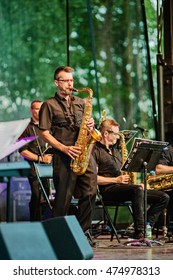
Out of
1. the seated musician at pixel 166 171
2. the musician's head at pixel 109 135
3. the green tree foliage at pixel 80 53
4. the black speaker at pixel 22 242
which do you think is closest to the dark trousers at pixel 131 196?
the musician's head at pixel 109 135

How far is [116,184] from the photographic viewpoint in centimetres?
648

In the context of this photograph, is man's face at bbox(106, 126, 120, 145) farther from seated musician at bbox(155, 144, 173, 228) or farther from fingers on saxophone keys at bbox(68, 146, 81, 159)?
fingers on saxophone keys at bbox(68, 146, 81, 159)

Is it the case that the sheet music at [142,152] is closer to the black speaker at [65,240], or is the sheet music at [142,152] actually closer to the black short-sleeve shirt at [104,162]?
the black short-sleeve shirt at [104,162]

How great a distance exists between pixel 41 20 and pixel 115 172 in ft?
12.4

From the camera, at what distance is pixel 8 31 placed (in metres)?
9.34

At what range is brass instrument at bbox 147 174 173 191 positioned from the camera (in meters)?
7.37

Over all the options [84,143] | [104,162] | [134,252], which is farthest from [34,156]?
[134,252]

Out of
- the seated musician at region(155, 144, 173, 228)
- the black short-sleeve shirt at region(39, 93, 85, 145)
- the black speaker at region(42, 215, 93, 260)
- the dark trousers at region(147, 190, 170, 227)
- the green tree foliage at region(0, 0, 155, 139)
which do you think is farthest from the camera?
the green tree foliage at region(0, 0, 155, 139)

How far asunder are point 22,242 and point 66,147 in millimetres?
2894

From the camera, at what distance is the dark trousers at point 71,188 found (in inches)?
218

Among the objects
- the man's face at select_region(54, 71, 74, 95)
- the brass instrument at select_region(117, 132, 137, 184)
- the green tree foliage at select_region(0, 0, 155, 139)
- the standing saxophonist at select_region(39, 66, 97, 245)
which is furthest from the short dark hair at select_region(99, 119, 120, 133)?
the green tree foliage at select_region(0, 0, 155, 139)

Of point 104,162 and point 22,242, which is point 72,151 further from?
point 22,242

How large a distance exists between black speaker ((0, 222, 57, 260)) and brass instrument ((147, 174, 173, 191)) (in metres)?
4.65

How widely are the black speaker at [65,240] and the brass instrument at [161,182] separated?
168 inches
